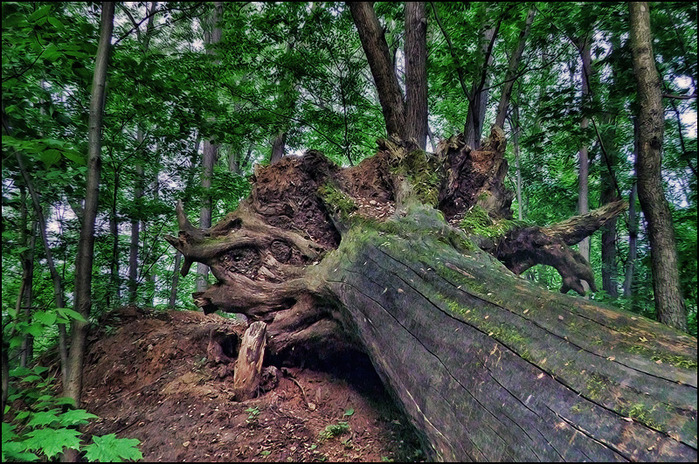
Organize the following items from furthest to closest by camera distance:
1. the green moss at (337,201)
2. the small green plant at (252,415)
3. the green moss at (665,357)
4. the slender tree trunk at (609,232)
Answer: the slender tree trunk at (609,232) → the green moss at (337,201) → the small green plant at (252,415) → the green moss at (665,357)

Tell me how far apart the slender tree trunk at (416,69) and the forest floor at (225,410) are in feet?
12.8

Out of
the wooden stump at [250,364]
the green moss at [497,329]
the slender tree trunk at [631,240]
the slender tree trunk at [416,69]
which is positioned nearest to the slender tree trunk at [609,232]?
the slender tree trunk at [631,240]

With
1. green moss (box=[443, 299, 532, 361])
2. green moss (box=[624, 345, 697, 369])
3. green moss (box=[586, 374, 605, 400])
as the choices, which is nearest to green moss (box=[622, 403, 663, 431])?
green moss (box=[586, 374, 605, 400])

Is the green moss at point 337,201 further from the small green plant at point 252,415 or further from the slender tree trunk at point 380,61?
the small green plant at point 252,415

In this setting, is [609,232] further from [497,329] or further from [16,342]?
[16,342]

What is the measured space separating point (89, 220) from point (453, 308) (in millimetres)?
2371

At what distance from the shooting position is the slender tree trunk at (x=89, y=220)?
2.04 m

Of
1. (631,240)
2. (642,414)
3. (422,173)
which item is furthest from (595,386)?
(631,240)

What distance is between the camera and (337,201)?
4.11 m

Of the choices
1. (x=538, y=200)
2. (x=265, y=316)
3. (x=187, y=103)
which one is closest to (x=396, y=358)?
(x=265, y=316)

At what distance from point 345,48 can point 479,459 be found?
6.70m

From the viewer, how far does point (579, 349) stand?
1.43 meters

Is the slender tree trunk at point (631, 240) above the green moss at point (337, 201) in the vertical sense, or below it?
below

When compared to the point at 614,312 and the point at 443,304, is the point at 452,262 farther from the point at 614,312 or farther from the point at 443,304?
the point at 614,312
